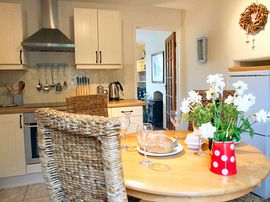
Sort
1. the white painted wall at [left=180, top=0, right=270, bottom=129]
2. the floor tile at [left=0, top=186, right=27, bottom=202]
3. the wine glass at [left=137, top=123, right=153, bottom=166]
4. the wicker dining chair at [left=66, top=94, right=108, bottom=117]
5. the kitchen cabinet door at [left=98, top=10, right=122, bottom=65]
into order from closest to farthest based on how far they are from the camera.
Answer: the wine glass at [left=137, top=123, right=153, bottom=166]
the wicker dining chair at [left=66, top=94, right=108, bottom=117]
the floor tile at [left=0, top=186, right=27, bottom=202]
the white painted wall at [left=180, top=0, right=270, bottom=129]
the kitchen cabinet door at [left=98, top=10, right=122, bottom=65]

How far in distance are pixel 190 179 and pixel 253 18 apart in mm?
2311

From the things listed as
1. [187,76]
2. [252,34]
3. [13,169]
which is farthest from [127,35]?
[13,169]

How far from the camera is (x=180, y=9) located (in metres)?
4.07

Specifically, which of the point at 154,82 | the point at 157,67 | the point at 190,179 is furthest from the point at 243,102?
the point at 154,82

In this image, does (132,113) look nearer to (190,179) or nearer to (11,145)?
(11,145)

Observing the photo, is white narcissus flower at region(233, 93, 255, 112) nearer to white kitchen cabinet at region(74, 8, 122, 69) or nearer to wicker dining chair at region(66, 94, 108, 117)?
wicker dining chair at region(66, 94, 108, 117)

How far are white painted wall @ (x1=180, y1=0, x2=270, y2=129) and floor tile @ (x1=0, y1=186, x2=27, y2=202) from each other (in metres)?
2.84

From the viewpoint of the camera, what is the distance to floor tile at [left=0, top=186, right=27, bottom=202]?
8.37 ft

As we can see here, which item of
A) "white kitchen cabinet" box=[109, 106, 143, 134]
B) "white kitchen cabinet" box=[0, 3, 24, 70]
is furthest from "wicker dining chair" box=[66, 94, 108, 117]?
"white kitchen cabinet" box=[0, 3, 24, 70]

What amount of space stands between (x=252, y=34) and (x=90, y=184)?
2.64 meters

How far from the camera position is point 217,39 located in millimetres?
3359

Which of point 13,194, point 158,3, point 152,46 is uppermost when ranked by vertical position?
point 158,3

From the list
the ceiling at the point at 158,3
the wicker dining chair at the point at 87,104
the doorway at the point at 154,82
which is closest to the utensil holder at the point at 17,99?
the wicker dining chair at the point at 87,104

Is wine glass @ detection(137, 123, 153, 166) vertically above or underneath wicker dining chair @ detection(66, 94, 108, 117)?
underneath
